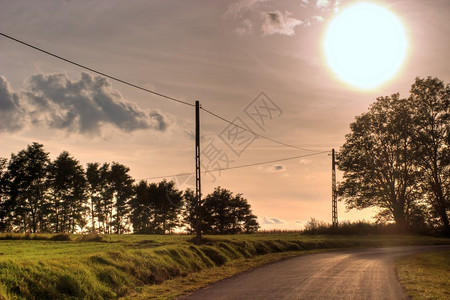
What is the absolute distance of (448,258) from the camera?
26125 mm

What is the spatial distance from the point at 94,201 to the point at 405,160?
61.4 meters

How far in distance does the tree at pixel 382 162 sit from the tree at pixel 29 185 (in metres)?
52.2

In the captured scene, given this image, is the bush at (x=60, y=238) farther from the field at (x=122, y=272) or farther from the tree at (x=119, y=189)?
the tree at (x=119, y=189)

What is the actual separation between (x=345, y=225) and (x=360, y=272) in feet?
129

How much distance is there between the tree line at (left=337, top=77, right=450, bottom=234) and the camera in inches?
2203

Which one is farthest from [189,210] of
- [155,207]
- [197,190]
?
[197,190]

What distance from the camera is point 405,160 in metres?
56.9

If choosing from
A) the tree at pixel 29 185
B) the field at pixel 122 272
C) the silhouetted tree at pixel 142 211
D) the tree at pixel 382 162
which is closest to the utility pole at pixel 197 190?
the field at pixel 122 272

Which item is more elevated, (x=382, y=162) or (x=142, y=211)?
(x=382, y=162)

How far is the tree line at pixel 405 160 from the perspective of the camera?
5597cm

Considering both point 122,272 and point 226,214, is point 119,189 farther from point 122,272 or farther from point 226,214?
point 122,272

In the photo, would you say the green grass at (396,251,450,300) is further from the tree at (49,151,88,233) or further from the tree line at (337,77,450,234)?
the tree at (49,151,88,233)

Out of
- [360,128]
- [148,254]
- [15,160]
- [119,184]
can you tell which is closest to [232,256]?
[148,254]

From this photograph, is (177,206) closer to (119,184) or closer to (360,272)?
(119,184)
